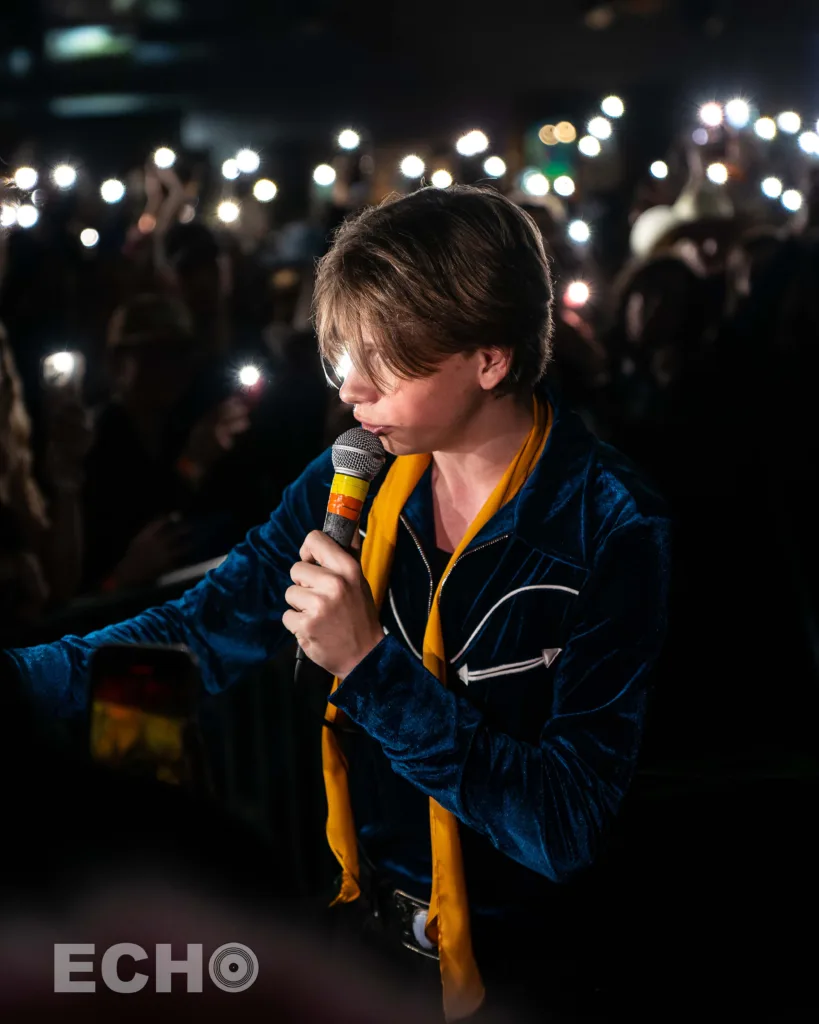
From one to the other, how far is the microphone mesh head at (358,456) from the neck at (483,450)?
0.45ft

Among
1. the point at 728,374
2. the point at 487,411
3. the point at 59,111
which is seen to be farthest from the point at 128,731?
the point at 59,111

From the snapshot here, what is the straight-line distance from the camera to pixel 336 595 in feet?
3.81

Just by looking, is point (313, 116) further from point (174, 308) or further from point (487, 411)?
point (487, 411)

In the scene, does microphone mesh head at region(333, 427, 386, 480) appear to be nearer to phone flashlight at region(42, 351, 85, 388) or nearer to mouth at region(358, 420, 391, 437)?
mouth at region(358, 420, 391, 437)

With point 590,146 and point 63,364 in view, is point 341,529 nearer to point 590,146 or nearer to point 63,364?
point 63,364

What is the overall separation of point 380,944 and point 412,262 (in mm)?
969

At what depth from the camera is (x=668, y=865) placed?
1.72 metres

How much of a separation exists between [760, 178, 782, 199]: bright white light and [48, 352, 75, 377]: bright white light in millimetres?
4281

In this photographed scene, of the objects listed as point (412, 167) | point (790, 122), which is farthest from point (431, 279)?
point (790, 122)

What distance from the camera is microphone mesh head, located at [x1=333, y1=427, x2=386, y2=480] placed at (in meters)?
1.25

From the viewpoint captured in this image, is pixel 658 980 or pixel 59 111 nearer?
pixel 658 980

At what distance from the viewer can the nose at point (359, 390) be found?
129 centimetres

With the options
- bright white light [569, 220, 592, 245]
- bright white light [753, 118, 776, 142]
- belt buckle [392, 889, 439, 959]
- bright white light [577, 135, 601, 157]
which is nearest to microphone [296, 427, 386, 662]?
belt buckle [392, 889, 439, 959]

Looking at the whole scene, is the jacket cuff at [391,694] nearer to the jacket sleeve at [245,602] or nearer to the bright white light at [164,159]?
the jacket sleeve at [245,602]
